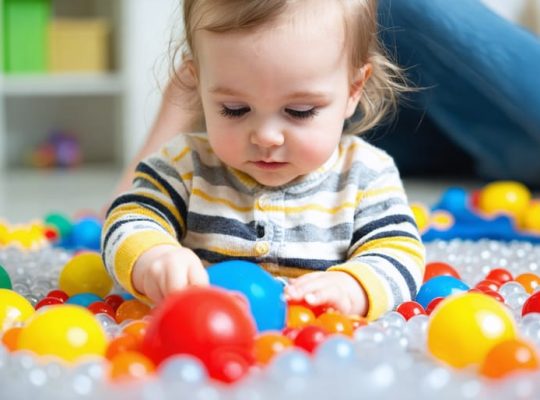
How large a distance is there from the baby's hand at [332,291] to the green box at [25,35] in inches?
96.4

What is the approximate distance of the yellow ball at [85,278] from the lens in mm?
1148

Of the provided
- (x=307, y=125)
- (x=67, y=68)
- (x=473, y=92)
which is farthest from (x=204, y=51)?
(x=67, y=68)

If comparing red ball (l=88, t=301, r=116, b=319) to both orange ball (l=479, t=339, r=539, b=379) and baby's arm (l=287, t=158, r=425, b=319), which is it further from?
orange ball (l=479, t=339, r=539, b=379)

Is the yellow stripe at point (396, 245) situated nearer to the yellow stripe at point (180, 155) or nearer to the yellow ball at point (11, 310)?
the yellow stripe at point (180, 155)

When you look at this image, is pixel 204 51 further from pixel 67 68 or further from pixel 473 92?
pixel 67 68

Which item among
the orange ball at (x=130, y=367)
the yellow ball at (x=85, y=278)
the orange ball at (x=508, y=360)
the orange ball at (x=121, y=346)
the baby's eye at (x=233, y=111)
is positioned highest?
the baby's eye at (x=233, y=111)

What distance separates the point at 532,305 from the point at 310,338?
28 cm

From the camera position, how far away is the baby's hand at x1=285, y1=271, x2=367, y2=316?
91 cm

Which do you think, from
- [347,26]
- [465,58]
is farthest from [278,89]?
[465,58]

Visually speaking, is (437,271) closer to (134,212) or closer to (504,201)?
(134,212)

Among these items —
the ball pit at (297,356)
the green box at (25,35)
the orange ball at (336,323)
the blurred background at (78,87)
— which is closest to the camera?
the ball pit at (297,356)

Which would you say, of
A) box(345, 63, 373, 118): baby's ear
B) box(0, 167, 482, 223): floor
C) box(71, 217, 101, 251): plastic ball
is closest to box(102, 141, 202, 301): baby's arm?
box(345, 63, 373, 118): baby's ear

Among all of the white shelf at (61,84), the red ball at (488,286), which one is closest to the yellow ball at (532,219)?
the red ball at (488,286)

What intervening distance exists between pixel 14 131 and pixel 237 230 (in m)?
2.54
